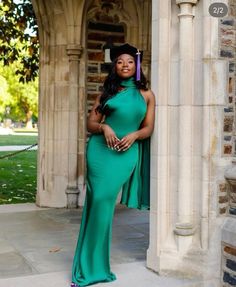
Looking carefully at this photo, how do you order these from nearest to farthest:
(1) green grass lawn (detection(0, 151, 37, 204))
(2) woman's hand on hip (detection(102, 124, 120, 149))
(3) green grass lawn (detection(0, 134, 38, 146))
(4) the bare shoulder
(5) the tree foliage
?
(2) woman's hand on hip (detection(102, 124, 120, 149)), (4) the bare shoulder, (1) green grass lawn (detection(0, 151, 37, 204)), (5) the tree foliage, (3) green grass lawn (detection(0, 134, 38, 146))

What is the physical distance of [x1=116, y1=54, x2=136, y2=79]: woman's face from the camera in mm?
4359

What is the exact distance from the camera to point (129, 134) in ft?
14.2

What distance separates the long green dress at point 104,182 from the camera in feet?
14.0

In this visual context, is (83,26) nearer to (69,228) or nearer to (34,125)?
(69,228)

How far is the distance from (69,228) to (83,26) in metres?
3.26

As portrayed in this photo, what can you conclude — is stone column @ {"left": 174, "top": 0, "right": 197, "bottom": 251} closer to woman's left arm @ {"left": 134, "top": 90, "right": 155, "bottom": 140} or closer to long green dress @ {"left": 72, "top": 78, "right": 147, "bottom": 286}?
woman's left arm @ {"left": 134, "top": 90, "right": 155, "bottom": 140}

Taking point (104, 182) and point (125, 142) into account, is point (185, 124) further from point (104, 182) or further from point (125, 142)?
point (104, 182)

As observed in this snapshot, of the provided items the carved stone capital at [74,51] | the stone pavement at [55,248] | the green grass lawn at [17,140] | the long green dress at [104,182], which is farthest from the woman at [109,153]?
the green grass lawn at [17,140]

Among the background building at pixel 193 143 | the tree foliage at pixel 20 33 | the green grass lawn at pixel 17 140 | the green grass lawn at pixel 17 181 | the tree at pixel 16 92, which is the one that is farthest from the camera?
the tree at pixel 16 92

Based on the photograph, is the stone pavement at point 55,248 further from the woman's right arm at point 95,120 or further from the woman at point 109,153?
the woman's right arm at point 95,120

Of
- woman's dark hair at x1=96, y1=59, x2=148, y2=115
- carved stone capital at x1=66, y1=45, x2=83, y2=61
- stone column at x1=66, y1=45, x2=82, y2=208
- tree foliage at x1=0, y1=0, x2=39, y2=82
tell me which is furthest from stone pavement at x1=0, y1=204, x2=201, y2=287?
tree foliage at x1=0, y1=0, x2=39, y2=82

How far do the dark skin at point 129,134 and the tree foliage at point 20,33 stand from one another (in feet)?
21.1

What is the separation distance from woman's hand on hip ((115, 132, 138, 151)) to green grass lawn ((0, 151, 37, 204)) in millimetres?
5394

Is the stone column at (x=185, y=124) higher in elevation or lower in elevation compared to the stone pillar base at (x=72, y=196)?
higher
